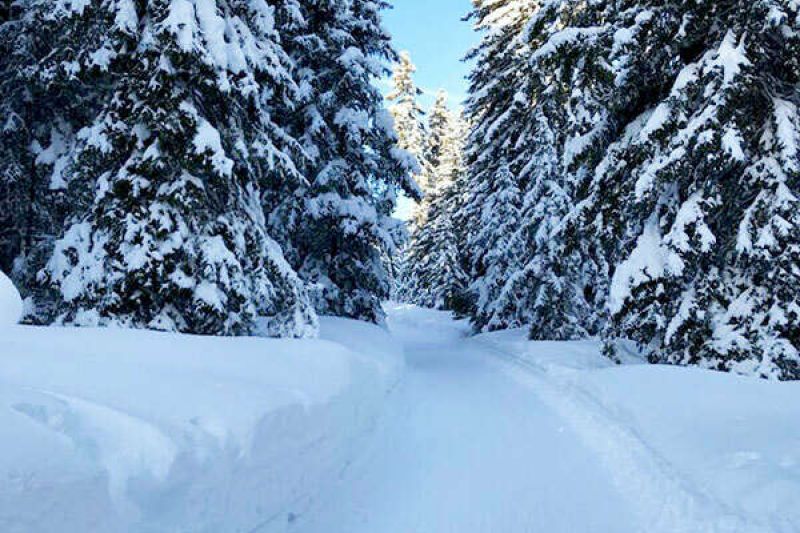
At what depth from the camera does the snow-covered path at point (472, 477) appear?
4930 millimetres

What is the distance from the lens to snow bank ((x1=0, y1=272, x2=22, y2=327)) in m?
4.23

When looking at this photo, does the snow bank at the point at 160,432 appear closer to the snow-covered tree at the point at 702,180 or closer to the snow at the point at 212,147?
the snow at the point at 212,147

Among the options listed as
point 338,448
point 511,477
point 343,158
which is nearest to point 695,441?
point 511,477

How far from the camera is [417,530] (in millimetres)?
4809

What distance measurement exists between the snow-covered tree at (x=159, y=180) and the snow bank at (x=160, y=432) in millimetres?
1622

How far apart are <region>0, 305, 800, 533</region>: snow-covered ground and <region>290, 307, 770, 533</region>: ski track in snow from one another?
0.09 feet

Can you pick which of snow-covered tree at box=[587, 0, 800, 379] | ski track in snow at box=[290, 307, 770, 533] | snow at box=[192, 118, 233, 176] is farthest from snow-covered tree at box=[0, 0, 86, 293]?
snow-covered tree at box=[587, 0, 800, 379]

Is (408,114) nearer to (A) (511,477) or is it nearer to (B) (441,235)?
(B) (441,235)

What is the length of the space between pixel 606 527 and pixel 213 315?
233 inches

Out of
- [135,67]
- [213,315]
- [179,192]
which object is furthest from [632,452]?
[135,67]

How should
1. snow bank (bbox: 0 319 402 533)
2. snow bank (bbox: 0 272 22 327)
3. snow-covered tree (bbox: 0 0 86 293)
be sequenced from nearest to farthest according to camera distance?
snow bank (bbox: 0 319 402 533)
snow bank (bbox: 0 272 22 327)
snow-covered tree (bbox: 0 0 86 293)

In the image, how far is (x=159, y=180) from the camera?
26.5 ft

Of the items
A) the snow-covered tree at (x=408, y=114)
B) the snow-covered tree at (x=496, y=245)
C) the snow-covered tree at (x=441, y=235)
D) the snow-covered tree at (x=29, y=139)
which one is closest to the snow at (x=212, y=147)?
the snow-covered tree at (x=29, y=139)

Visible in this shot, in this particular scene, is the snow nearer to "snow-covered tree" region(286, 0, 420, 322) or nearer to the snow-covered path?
the snow-covered path
